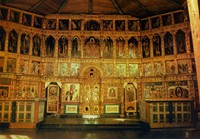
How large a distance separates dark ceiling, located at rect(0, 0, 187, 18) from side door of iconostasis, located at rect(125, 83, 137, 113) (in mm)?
6638

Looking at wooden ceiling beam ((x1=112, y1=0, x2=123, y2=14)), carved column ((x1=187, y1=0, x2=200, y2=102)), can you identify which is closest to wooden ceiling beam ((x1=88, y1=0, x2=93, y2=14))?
wooden ceiling beam ((x1=112, y1=0, x2=123, y2=14))

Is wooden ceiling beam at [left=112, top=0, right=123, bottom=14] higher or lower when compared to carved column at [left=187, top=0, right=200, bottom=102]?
higher

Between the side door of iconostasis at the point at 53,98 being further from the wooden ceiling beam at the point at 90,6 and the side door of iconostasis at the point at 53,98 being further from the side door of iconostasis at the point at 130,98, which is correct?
the wooden ceiling beam at the point at 90,6

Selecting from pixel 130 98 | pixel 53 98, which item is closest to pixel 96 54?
pixel 130 98

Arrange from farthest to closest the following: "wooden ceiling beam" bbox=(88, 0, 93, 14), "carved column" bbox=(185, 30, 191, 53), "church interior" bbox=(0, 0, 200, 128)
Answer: "wooden ceiling beam" bbox=(88, 0, 93, 14) → "church interior" bbox=(0, 0, 200, 128) → "carved column" bbox=(185, 30, 191, 53)

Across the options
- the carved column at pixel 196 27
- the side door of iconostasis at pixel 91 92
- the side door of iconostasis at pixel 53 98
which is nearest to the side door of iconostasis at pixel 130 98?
the side door of iconostasis at pixel 91 92

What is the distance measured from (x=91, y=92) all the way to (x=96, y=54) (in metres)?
3.50

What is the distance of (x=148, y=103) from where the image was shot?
1002 cm

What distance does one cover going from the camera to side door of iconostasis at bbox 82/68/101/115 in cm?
1561

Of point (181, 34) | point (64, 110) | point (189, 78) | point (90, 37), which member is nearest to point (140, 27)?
point (181, 34)

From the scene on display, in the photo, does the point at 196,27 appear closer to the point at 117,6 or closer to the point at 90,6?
the point at 117,6

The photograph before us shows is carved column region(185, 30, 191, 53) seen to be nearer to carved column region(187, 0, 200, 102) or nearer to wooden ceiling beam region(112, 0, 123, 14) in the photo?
wooden ceiling beam region(112, 0, 123, 14)

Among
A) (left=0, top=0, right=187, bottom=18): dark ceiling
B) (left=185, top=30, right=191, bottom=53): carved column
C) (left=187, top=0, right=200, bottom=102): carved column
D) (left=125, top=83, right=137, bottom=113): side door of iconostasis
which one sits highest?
(left=0, top=0, right=187, bottom=18): dark ceiling

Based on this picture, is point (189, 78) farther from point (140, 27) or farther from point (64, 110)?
point (64, 110)
